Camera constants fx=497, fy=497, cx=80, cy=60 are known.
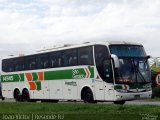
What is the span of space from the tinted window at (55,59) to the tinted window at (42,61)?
53 centimetres

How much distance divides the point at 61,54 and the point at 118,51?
4.73 metres

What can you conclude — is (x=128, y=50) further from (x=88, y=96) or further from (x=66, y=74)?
(x=66, y=74)

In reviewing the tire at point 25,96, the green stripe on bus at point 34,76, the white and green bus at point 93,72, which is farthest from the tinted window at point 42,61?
the tire at point 25,96

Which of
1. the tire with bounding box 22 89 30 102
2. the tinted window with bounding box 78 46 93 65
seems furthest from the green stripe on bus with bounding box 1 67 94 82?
the tire with bounding box 22 89 30 102

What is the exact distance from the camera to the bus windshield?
2491 cm

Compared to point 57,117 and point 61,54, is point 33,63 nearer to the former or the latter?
point 61,54

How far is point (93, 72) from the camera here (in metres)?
25.9

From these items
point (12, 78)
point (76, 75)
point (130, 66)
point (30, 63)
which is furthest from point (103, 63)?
point (12, 78)

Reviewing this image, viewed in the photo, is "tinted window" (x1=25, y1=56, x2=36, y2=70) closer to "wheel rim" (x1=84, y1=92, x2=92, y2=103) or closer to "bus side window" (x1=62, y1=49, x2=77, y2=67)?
"bus side window" (x1=62, y1=49, x2=77, y2=67)

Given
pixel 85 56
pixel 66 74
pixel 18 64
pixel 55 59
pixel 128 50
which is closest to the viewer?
pixel 128 50

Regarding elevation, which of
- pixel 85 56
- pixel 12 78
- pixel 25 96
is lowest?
pixel 25 96

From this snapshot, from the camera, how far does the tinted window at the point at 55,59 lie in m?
29.2

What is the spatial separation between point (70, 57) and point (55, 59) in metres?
1.90

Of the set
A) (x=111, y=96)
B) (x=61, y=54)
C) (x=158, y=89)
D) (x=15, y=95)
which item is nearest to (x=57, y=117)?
(x=111, y=96)
